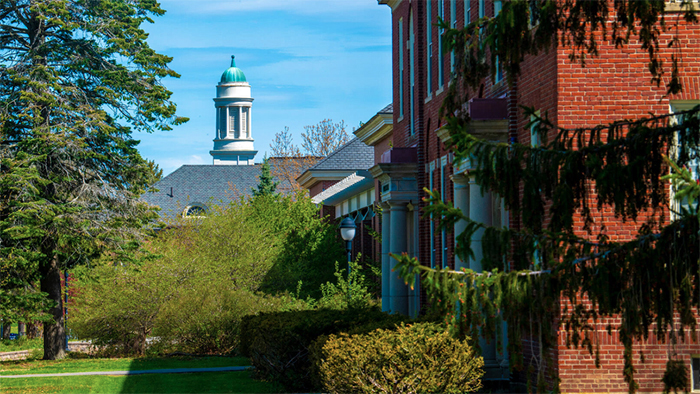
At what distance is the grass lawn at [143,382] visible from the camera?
17.7 meters

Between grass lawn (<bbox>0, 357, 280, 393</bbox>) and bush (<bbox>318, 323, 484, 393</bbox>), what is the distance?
4.28 meters

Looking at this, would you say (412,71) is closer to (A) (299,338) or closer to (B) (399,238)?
(B) (399,238)

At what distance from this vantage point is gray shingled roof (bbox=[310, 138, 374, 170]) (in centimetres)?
4872

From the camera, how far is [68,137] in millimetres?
28750

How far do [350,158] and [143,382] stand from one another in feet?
103

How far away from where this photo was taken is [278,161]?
7625 cm

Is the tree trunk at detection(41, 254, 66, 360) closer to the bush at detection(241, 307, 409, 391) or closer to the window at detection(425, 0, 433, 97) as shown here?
the bush at detection(241, 307, 409, 391)

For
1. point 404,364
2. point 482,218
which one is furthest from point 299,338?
point 404,364

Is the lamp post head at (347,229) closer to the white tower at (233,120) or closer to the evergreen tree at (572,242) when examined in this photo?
the evergreen tree at (572,242)

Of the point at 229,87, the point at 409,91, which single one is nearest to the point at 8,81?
the point at 409,91

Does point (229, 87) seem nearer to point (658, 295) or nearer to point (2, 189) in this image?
point (2, 189)

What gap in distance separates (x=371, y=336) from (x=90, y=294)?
18.5 meters

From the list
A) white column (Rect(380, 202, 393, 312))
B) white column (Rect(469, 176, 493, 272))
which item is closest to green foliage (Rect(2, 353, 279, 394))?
white column (Rect(380, 202, 393, 312))

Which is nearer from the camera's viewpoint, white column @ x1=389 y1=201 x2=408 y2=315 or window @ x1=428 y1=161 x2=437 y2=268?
window @ x1=428 y1=161 x2=437 y2=268
